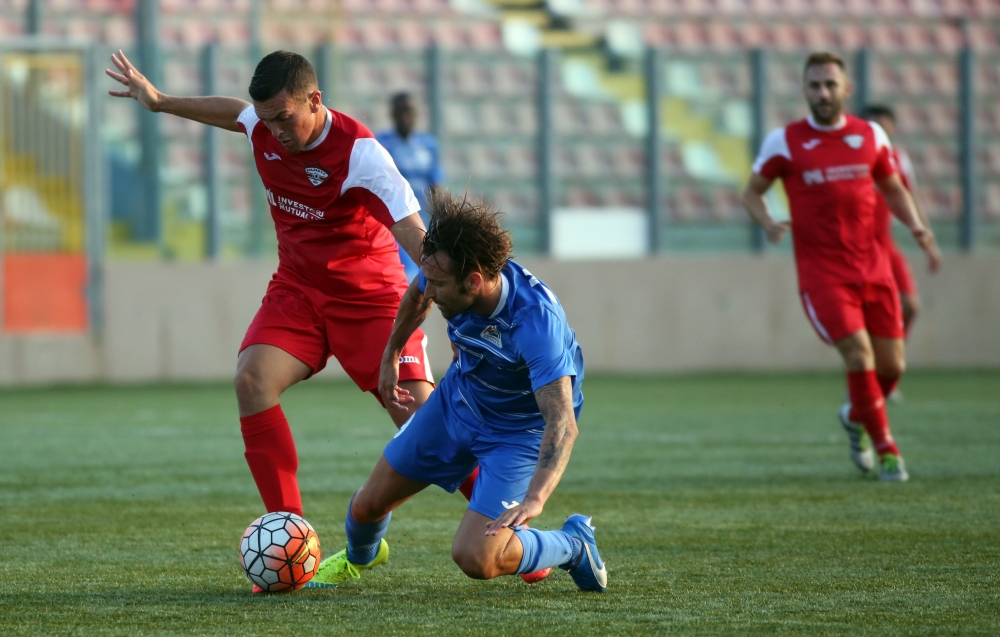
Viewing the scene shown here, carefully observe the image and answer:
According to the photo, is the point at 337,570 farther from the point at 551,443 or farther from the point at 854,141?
the point at 854,141

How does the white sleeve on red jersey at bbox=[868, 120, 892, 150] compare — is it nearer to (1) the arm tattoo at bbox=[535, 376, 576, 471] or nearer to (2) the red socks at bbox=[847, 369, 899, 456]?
(2) the red socks at bbox=[847, 369, 899, 456]

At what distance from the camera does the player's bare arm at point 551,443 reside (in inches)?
155

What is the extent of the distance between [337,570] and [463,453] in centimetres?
66

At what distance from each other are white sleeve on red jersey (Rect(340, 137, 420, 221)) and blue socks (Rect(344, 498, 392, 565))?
41.3 inches

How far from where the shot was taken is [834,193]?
7.75 meters

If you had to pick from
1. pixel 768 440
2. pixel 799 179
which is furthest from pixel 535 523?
pixel 768 440

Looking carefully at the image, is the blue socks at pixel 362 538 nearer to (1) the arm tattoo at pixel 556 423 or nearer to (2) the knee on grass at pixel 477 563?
(2) the knee on grass at pixel 477 563

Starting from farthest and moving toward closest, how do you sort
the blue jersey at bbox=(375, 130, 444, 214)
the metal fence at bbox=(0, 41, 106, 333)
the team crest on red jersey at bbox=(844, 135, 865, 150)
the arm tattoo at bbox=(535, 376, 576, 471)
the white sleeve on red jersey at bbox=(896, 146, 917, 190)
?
the metal fence at bbox=(0, 41, 106, 333)
the blue jersey at bbox=(375, 130, 444, 214)
the white sleeve on red jersey at bbox=(896, 146, 917, 190)
the team crest on red jersey at bbox=(844, 135, 865, 150)
the arm tattoo at bbox=(535, 376, 576, 471)

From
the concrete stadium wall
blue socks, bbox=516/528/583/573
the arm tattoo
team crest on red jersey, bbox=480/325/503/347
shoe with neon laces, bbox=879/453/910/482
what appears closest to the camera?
the arm tattoo

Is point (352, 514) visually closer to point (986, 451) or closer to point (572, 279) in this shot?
point (986, 451)

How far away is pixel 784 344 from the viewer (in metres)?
15.0

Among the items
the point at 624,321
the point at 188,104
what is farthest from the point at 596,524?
the point at 624,321

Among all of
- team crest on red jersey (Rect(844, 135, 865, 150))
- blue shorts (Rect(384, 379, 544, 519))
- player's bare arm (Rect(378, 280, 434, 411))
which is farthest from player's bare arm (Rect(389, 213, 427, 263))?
team crest on red jersey (Rect(844, 135, 865, 150))

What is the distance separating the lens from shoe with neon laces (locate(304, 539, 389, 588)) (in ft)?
15.8
